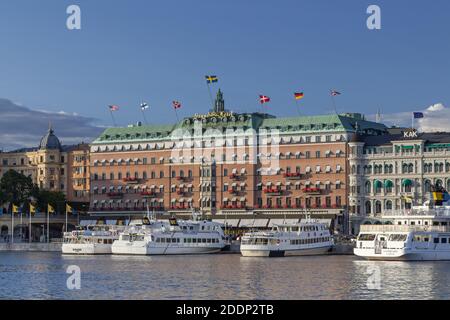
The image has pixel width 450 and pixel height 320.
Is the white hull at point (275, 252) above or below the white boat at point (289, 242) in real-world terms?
below

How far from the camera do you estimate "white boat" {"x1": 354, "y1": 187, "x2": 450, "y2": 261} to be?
115812 millimetres

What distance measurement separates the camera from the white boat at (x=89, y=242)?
148m

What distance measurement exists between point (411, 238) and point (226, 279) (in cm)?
3398

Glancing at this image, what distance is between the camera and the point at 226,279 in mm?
89500

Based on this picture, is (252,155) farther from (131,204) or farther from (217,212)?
(131,204)

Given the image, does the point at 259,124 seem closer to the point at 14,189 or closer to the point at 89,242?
the point at 89,242

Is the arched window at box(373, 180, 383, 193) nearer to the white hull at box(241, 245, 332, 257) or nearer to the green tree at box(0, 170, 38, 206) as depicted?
the white hull at box(241, 245, 332, 257)

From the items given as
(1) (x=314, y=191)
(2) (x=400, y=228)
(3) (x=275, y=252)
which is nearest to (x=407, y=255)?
(2) (x=400, y=228)

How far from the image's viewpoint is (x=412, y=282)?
84250mm

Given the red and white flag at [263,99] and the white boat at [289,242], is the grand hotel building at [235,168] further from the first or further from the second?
the white boat at [289,242]

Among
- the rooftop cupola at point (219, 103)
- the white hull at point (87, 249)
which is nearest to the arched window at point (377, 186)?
the rooftop cupola at point (219, 103)

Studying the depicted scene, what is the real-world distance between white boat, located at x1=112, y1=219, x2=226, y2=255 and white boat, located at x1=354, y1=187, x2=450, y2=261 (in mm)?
31825

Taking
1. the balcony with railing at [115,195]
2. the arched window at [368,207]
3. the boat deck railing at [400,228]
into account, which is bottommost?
the boat deck railing at [400,228]

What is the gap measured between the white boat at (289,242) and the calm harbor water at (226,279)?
29.1 feet
